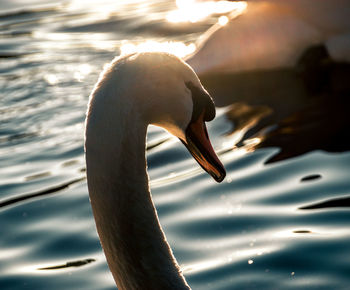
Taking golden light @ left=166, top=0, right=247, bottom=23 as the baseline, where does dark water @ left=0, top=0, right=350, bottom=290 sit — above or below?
below

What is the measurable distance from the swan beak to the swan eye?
4 cm

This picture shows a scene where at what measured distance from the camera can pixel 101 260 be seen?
434 centimetres

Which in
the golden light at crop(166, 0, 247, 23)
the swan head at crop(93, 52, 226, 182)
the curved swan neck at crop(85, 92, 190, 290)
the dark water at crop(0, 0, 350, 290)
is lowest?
the dark water at crop(0, 0, 350, 290)

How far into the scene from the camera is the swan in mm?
2689

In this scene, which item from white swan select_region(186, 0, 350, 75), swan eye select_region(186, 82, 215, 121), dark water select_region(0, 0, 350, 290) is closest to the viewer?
swan eye select_region(186, 82, 215, 121)

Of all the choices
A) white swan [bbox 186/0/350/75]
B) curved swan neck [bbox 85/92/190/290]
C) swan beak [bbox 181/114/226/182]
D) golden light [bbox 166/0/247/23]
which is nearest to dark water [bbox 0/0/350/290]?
white swan [bbox 186/0/350/75]

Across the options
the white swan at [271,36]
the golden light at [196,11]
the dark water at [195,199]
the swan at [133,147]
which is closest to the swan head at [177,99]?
the swan at [133,147]

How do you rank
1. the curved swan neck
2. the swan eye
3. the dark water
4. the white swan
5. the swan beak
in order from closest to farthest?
the curved swan neck → the swan eye → the swan beak → the dark water → the white swan

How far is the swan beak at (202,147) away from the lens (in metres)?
3.01

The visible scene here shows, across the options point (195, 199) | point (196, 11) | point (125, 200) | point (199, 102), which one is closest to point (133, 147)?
point (125, 200)

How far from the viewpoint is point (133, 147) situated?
108 inches

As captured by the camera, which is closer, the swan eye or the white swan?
the swan eye

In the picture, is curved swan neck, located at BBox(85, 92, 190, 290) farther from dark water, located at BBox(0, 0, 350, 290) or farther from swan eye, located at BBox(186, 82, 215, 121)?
dark water, located at BBox(0, 0, 350, 290)

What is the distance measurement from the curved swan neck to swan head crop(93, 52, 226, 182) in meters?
0.05
